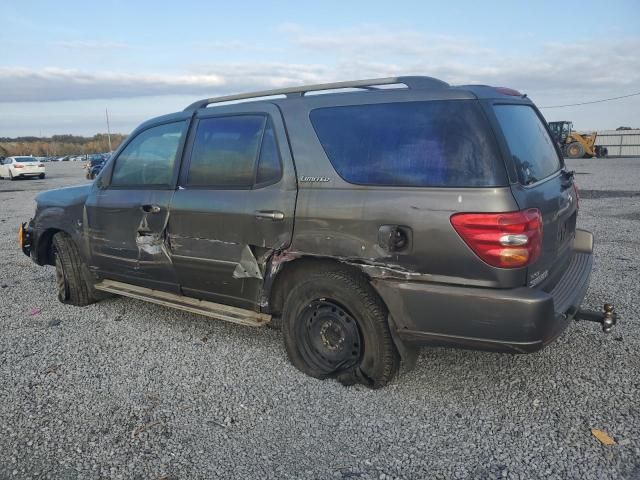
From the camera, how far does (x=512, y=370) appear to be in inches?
146

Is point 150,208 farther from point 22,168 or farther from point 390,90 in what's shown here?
point 22,168

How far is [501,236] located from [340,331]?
49.1 inches

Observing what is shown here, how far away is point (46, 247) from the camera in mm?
5668

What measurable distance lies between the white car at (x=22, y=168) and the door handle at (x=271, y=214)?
3236cm

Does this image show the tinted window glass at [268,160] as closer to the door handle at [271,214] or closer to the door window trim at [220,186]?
the door window trim at [220,186]

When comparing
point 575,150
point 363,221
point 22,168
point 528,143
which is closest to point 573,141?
point 575,150

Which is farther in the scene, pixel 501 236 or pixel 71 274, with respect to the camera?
pixel 71 274

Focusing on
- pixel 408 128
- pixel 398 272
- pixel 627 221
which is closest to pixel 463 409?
pixel 398 272

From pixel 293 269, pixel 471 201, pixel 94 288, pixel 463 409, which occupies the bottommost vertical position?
pixel 463 409

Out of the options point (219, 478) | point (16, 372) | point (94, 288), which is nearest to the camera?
point (219, 478)

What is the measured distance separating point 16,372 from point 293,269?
2205 mm

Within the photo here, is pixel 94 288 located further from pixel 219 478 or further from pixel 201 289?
pixel 219 478

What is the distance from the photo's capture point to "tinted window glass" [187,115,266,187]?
3820 mm

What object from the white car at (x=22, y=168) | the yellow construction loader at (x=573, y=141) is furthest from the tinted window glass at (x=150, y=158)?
the yellow construction loader at (x=573, y=141)
